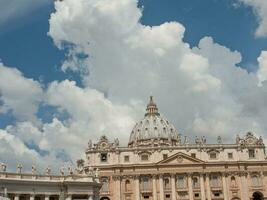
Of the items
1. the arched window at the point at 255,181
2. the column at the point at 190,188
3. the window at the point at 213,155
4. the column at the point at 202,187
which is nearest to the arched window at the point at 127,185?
the column at the point at 190,188

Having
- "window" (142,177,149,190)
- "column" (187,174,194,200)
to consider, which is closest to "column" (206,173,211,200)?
"column" (187,174,194,200)

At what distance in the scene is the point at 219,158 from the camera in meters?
132

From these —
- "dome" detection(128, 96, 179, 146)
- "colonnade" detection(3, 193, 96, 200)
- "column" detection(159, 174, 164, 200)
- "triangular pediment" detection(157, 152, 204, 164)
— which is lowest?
"colonnade" detection(3, 193, 96, 200)

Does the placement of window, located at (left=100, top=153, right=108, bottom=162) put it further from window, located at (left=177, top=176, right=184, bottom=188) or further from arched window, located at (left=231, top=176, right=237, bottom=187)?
arched window, located at (left=231, top=176, right=237, bottom=187)

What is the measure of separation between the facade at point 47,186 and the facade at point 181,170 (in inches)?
1403

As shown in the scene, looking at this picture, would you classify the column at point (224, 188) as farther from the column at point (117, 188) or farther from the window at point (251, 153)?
the column at point (117, 188)

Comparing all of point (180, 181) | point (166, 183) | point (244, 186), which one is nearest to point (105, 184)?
point (166, 183)

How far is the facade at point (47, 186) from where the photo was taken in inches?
3164

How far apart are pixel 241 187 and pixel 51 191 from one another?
6076cm

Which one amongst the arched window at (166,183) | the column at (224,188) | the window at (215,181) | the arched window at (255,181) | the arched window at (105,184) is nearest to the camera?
the arched window at (105,184)

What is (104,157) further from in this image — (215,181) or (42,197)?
(42,197)

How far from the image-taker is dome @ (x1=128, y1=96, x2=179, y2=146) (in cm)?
16612

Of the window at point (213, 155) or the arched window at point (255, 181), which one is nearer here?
the arched window at point (255, 181)

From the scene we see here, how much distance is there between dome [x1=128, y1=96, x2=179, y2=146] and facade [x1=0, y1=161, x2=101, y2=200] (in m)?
73.0
